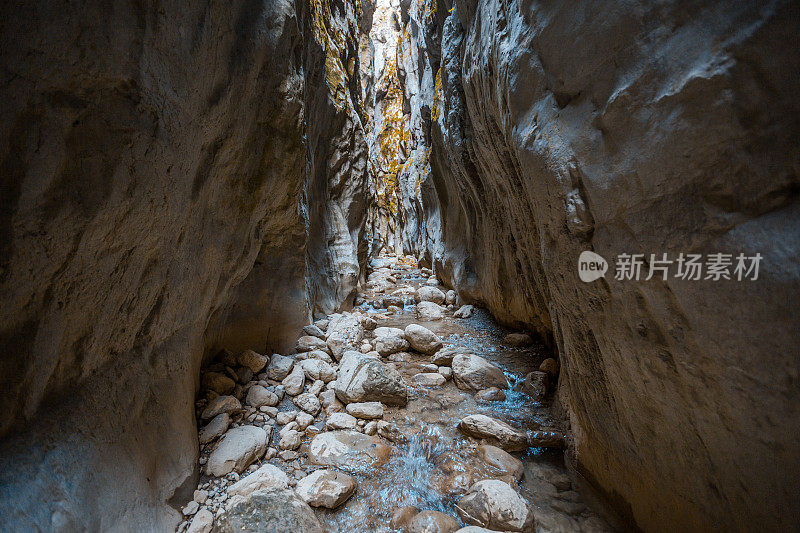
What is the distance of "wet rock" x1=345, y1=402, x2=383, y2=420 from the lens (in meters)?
3.72

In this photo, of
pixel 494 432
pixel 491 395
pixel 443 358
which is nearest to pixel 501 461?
pixel 494 432

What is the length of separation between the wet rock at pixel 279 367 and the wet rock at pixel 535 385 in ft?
10.9

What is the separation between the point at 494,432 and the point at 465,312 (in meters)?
4.22

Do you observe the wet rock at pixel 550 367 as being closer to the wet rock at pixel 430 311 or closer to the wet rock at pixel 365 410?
the wet rock at pixel 365 410

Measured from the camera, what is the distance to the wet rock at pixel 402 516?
2.54 m

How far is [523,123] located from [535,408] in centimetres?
344

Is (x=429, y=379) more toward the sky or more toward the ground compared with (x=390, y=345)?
more toward the ground

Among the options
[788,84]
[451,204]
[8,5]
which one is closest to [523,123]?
[788,84]

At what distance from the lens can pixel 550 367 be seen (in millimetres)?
4559

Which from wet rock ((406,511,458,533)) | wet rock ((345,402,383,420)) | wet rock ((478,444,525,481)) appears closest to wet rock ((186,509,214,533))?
wet rock ((406,511,458,533))

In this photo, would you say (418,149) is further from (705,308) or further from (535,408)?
(705,308)

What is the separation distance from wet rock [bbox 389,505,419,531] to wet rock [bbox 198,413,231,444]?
1.85 m

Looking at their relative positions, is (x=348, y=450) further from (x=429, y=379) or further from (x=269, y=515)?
(x=429, y=379)

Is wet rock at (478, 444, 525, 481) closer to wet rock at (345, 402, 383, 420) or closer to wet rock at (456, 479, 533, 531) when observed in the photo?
wet rock at (456, 479, 533, 531)
